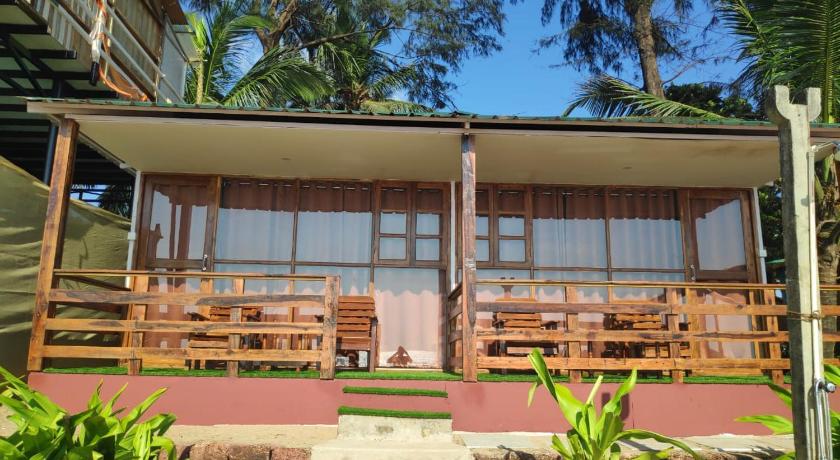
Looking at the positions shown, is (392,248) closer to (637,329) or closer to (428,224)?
(428,224)

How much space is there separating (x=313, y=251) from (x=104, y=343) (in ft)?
9.16

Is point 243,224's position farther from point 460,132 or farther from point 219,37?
point 219,37

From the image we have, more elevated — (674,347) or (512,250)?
(512,250)

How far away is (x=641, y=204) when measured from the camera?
8.70 metres

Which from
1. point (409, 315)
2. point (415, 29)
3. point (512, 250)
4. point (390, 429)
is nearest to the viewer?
point (390, 429)

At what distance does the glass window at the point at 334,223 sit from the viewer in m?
8.45

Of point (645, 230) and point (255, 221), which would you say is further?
point (645, 230)

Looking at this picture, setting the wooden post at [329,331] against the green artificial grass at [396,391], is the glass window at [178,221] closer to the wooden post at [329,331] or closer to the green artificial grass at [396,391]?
the wooden post at [329,331]

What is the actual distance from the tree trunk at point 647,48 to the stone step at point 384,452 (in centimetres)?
1105

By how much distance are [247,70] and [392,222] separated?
6353 mm

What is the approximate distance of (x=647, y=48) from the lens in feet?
46.0

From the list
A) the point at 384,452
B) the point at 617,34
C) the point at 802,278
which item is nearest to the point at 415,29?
the point at 617,34

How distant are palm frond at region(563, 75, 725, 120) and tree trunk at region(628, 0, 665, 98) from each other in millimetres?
1562

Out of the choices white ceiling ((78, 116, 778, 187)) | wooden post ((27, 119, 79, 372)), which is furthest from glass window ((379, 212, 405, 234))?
wooden post ((27, 119, 79, 372))
